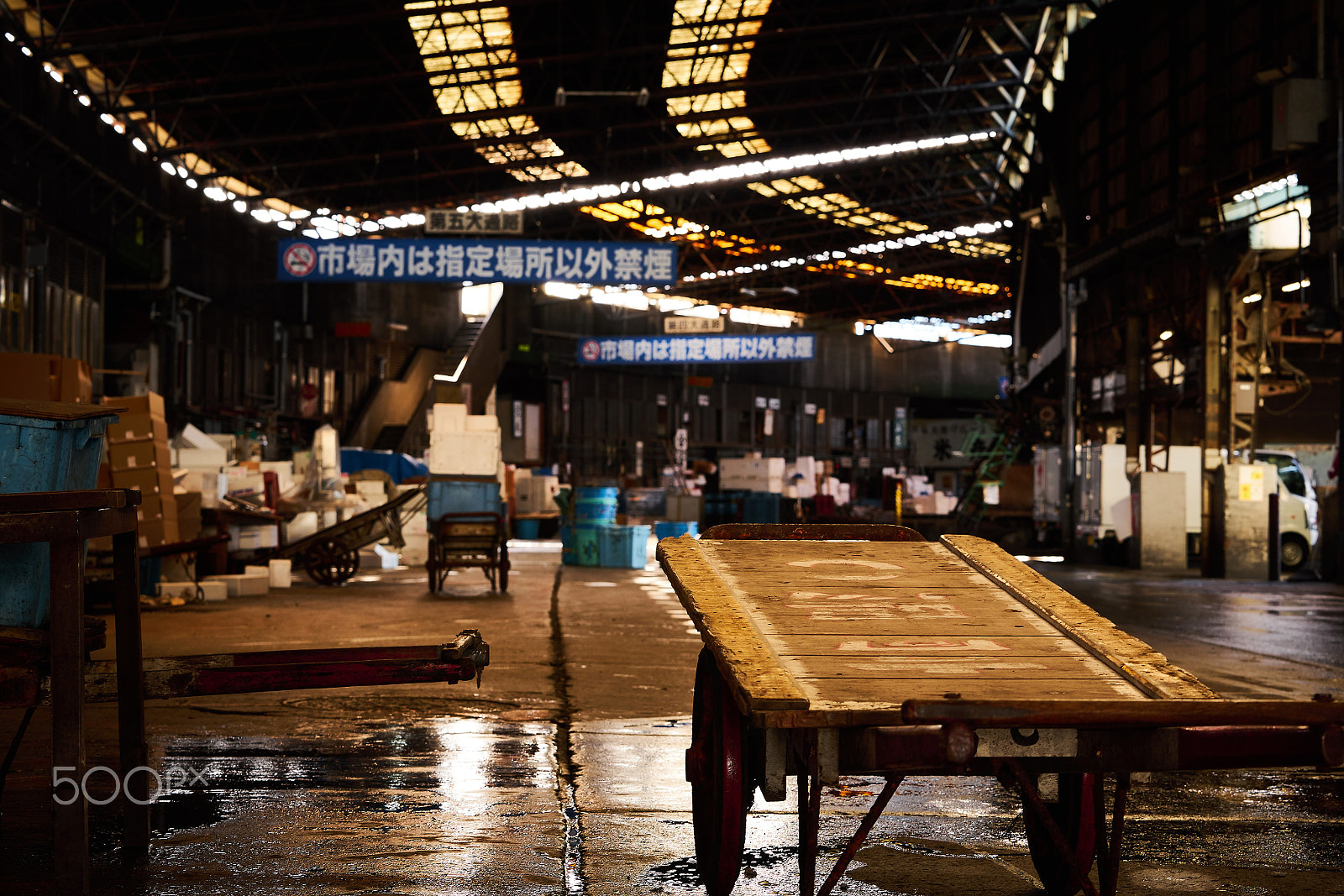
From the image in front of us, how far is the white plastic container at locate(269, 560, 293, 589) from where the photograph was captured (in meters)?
15.2

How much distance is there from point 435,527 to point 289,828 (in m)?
10.8

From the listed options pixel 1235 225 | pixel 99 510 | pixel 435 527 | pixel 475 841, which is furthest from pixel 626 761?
pixel 1235 225

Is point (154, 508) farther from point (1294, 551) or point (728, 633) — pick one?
point (1294, 551)

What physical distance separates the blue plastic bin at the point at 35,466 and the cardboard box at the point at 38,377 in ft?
17.6

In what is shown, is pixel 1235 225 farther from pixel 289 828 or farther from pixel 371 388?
pixel 371 388

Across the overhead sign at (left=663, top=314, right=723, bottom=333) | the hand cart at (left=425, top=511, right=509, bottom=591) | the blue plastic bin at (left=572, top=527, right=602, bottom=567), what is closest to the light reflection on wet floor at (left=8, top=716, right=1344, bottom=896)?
the hand cart at (left=425, top=511, right=509, bottom=591)

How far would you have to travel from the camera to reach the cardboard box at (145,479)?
11622mm

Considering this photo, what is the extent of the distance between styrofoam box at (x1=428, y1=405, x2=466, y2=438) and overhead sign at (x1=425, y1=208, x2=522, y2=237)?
3867mm

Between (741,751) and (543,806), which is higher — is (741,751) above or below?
above

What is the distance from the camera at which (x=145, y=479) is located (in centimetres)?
1182

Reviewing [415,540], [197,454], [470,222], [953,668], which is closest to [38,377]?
[197,454]

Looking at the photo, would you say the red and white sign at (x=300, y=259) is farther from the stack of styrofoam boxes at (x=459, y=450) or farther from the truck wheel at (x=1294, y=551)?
the truck wheel at (x=1294, y=551)

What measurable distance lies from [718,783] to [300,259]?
16679mm

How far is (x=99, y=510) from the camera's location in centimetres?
345
